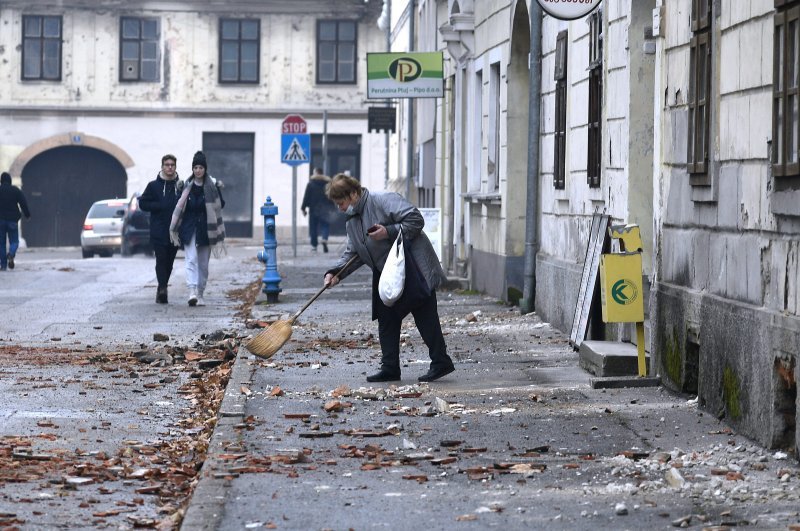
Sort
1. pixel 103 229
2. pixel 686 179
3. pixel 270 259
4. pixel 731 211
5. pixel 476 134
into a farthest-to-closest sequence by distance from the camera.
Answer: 1. pixel 103 229
2. pixel 476 134
3. pixel 270 259
4. pixel 686 179
5. pixel 731 211

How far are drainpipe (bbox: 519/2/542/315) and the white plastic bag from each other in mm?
5974

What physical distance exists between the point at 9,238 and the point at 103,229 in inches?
305

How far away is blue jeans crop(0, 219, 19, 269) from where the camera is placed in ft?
100

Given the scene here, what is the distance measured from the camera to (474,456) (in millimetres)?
8297

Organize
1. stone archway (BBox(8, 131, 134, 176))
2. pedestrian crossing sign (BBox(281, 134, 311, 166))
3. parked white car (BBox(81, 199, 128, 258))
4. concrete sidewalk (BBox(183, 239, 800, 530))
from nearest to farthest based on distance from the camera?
1. concrete sidewalk (BBox(183, 239, 800, 530))
2. pedestrian crossing sign (BBox(281, 134, 311, 166))
3. parked white car (BBox(81, 199, 128, 258))
4. stone archway (BBox(8, 131, 134, 176))

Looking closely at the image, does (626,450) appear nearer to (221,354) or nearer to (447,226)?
(221,354)

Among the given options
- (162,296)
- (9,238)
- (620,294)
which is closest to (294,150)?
(9,238)

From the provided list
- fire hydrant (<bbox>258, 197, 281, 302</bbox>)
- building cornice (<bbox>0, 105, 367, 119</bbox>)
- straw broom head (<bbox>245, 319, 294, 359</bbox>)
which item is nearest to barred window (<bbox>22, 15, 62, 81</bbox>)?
building cornice (<bbox>0, 105, 367, 119</bbox>)

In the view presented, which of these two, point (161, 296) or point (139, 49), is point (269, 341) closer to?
point (161, 296)

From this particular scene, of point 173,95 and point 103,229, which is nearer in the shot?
point 103,229

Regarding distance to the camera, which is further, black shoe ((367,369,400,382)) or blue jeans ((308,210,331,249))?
blue jeans ((308,210,331,249))

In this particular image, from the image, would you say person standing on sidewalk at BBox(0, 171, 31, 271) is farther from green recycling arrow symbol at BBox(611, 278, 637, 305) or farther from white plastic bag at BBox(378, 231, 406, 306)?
green recycling arrow symbol at BBox(611, 278, 637, 305)

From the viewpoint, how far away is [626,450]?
8312 millimetres

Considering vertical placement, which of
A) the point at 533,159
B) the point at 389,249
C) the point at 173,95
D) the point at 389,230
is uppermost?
the point at 173,95
